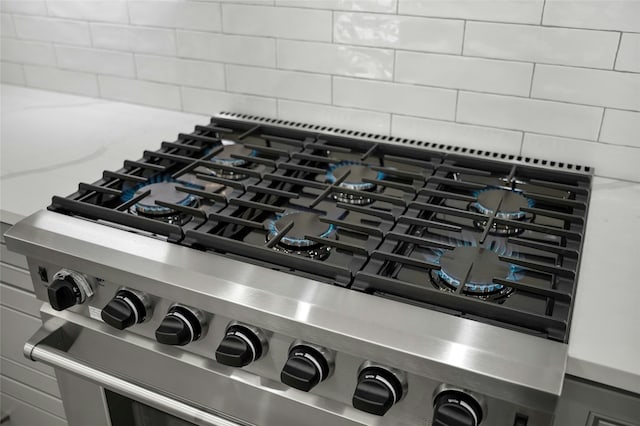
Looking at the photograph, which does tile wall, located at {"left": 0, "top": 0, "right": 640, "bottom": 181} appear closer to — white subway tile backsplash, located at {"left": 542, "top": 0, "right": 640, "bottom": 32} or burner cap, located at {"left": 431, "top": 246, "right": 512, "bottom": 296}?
white subway tile backsplash, located at {"left": 542, "top": 0, "right": 640, "bottom": 32}

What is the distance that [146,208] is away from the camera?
1109 mm

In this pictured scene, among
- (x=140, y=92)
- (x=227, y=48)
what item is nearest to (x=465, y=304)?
(x=227, y=48)

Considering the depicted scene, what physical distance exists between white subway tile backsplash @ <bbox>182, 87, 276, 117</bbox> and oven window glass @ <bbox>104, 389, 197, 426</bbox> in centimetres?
81

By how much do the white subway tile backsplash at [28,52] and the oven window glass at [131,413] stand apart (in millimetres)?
1219

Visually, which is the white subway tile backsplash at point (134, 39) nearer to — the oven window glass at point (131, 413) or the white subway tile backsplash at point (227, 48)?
the white subway tile backsplash at point (227, 48)

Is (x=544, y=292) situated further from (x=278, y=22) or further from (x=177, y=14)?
(x=177, y=14)

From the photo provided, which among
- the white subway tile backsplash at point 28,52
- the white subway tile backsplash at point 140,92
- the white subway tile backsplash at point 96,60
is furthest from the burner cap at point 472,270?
the white subway tile backsplash at point 28,52

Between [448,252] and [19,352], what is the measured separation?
102 cm

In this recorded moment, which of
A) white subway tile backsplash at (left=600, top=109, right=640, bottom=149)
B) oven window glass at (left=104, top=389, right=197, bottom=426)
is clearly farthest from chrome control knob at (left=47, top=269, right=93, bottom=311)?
white subway tile backsplash at (left=600, top=109, right=640, bottom=149)

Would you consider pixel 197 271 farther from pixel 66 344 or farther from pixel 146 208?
pixel 66 344

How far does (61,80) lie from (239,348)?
1.41 meters

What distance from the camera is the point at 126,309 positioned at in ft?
3.15

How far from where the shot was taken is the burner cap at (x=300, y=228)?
0.99 metres

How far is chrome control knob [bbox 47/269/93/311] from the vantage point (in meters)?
1.01
